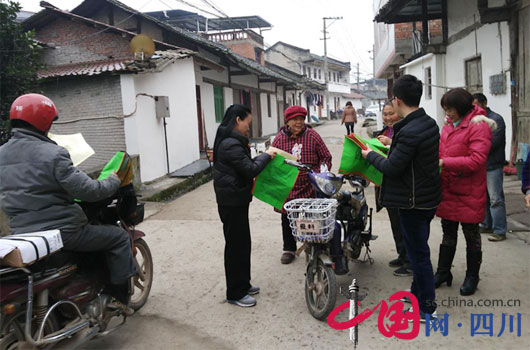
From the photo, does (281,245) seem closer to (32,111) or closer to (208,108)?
(32,111)

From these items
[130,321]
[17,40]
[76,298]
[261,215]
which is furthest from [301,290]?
[17,40]

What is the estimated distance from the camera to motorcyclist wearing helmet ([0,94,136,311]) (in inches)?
112

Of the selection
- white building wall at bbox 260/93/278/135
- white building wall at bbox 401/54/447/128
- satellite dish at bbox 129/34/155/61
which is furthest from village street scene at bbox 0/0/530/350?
white building wall at bbox 260/93/278/135

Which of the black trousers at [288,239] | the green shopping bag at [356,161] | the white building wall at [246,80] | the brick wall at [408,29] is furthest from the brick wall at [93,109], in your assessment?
the brick wall at [408,29]

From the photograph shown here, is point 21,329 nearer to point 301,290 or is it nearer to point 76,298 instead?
point 76,298

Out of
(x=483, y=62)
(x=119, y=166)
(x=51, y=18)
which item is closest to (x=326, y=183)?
(x=119, y=166)

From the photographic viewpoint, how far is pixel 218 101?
16.4m

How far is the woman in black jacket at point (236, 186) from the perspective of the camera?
12.3 ft

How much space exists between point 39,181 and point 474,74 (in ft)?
31.8

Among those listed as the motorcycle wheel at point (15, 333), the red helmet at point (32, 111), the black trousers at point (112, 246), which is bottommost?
the motorcycle wheel at point (15, 333)

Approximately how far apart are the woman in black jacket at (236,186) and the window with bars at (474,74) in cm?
762

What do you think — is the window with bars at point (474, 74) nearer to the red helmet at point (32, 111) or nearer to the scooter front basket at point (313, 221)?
the scooter front basket at point (313, 221)

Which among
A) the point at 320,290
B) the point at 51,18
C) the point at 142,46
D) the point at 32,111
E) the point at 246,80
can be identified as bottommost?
the point at 320,290

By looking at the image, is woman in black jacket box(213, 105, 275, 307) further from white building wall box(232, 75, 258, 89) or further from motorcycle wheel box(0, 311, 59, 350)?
white building wall box(232, 75, 258, 89)
